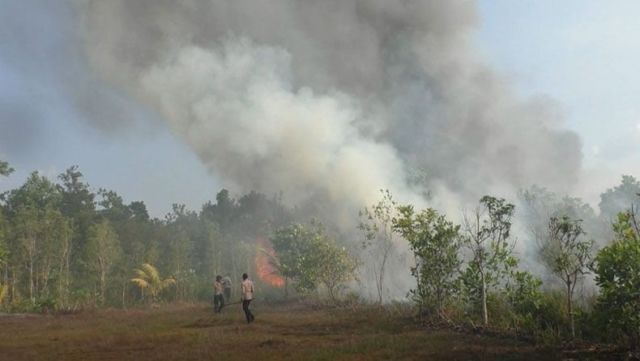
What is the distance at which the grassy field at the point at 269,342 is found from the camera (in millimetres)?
10930

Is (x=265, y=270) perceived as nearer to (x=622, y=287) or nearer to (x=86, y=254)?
(x=86, y=254)

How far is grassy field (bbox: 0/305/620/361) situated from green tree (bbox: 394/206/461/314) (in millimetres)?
1222

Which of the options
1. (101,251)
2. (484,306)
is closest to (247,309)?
(484,306)

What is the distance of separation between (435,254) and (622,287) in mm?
7726

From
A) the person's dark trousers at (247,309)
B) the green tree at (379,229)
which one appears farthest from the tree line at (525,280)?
the person's dark trousers at (247,309)

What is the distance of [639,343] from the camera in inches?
359

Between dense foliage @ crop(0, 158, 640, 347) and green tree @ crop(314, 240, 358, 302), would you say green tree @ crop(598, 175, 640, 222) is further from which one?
green tree @ crop(314, 240, 358, 302)

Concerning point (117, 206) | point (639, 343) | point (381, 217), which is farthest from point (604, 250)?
point (117, 206)

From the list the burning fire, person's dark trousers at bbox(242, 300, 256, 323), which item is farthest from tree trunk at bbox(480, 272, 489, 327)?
the burning fire

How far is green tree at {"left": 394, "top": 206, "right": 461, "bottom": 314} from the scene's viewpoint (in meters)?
16.5

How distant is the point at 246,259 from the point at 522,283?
48819mm

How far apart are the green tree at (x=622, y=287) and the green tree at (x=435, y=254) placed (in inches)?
260

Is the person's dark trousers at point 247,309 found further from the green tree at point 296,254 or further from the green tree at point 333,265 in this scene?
the green tree at point 296,254

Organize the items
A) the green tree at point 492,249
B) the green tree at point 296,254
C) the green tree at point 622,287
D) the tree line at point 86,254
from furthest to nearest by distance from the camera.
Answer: the tree line at point 86,254 → the green tree at point 296,254 → the green tree at point 492,249 → the green tree at point 622,287
